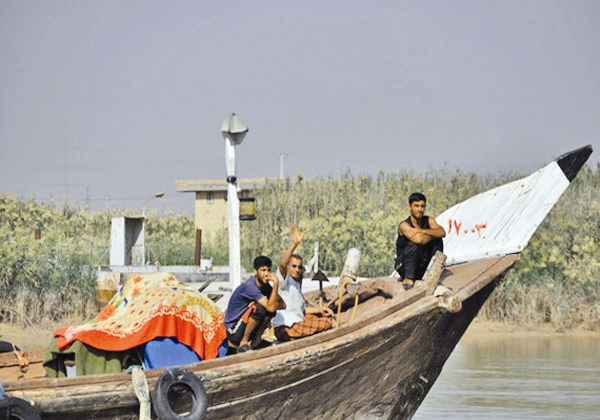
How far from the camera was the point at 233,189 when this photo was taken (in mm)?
8453

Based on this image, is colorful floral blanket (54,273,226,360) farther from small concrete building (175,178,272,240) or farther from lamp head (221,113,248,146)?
small concrete building (175,178,272,240)

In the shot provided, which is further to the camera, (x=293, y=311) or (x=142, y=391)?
(x=293, y=311)

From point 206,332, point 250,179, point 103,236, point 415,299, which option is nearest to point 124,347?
point 206,332

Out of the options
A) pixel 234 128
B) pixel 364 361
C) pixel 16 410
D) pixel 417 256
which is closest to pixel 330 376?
pixel 364 361

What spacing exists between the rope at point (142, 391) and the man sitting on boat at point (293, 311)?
5.04 ft

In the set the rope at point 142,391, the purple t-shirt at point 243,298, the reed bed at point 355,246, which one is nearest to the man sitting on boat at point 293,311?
the purple t-shirt at point 243,298

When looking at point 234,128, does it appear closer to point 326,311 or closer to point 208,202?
point 326,311

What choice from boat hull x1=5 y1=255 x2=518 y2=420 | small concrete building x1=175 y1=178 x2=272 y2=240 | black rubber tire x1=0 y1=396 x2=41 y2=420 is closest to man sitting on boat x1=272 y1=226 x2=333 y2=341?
boat hull x1=5 y1=255 x2=518 y2=420

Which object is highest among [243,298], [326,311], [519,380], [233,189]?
[233,189]

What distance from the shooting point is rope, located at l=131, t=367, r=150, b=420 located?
5.43m

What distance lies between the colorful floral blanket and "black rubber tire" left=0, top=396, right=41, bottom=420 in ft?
3.28

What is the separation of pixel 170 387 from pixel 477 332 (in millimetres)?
10130

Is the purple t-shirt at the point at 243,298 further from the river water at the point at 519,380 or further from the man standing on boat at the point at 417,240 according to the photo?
the river water at the point at 519,380

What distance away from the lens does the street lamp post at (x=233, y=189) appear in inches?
331
